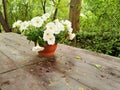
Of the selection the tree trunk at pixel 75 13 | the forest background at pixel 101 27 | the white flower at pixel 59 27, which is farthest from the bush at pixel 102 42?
the white flower at pixel 59 27

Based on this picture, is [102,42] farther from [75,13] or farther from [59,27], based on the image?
[59,27]

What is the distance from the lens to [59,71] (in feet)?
4.18

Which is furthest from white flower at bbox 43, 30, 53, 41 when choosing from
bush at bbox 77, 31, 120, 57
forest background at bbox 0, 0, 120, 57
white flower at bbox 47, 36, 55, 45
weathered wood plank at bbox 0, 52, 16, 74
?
bush at bbox 77, 31, 120, 57

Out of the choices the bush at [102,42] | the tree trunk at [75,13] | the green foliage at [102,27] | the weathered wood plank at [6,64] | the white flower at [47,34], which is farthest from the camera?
the tree trunk at [75,13]

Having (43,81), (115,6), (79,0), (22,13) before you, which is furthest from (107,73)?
(22,13)

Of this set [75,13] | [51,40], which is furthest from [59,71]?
[75,13]

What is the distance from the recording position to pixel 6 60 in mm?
1518

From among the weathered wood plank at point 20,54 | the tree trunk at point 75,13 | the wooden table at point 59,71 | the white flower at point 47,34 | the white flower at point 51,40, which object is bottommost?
the wooden table at point 59,71

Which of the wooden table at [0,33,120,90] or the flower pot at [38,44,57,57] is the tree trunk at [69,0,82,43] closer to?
the wooden table at [0,33,120,90]

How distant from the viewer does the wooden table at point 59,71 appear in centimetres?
106

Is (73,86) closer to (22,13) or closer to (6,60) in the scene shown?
(6,60)

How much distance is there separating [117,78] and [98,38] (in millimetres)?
2864

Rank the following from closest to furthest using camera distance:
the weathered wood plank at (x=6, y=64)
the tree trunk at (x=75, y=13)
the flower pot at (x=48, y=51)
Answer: the weathered wood plank at (x=6, y=64)
the flower pot at (x=48, y=51)
the tree trunk at (x=75, y=13)

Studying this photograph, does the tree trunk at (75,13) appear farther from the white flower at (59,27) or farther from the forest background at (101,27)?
the white flower at (59,27)
